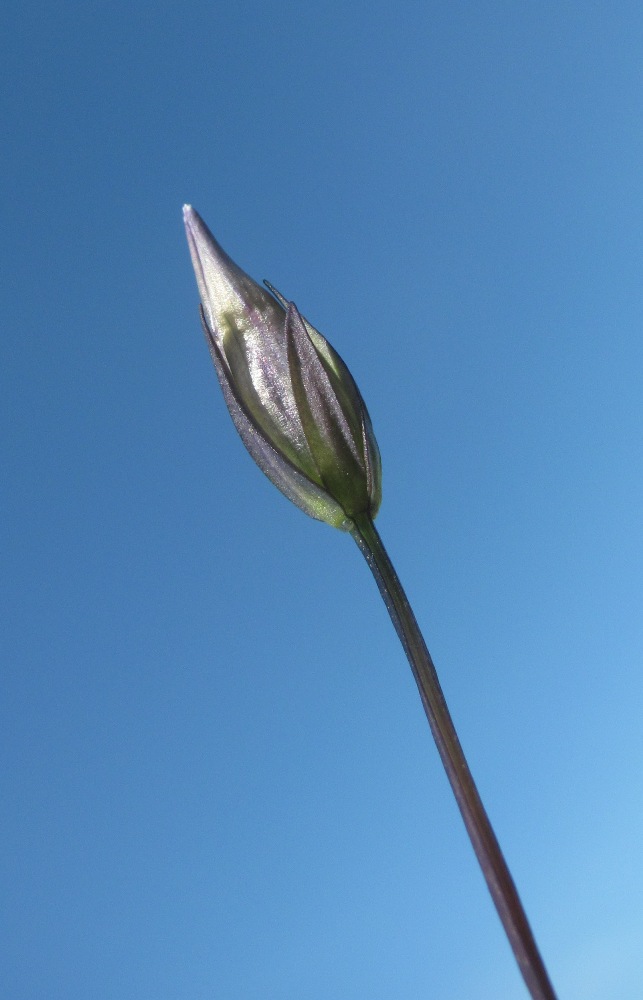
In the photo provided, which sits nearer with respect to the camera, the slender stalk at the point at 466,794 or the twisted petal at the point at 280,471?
the slender stalk at the point at 466,794

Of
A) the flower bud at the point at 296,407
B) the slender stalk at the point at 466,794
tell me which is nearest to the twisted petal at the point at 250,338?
the flower bud at the point at 296,407

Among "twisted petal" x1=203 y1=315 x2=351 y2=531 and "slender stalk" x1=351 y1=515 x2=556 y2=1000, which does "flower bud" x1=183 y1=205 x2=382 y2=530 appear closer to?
"twisted petal" x1=203 y1=315 x2=351 y2=531

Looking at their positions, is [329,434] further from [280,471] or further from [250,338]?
[250,338]

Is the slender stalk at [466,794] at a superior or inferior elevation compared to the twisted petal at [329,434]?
inferior

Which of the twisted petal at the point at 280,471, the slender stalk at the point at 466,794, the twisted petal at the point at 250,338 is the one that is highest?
the twisted petal at the point at 250,338

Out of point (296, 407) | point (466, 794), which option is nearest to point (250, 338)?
point (296, 407)

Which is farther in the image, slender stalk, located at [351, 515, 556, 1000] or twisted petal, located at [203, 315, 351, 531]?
twisted petal, located at [203, 315, 351, 531]

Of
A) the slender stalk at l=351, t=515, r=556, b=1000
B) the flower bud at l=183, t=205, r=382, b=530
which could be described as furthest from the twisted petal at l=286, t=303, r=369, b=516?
the slender stalk at l=351, t=515, r=556, b=1000

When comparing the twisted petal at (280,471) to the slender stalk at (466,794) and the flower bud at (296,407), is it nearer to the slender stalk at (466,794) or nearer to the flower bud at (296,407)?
the flower bud at (296,407)
